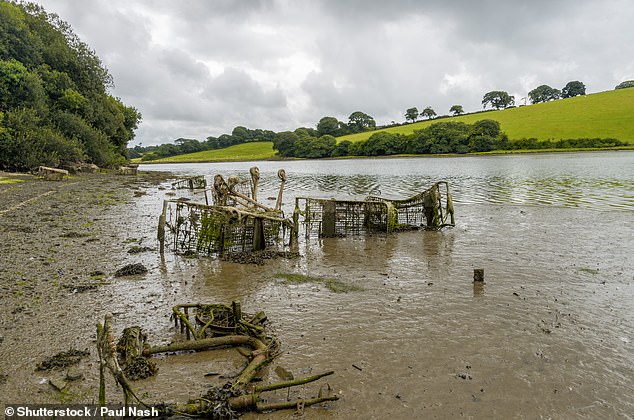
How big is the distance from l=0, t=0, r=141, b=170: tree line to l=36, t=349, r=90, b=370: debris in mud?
40.2 m

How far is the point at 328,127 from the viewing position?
552 feet

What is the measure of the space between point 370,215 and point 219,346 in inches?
461

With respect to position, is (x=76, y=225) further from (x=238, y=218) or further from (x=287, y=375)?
(x=287, y=375)

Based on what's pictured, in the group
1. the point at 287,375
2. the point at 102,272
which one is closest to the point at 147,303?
the point at 102,272

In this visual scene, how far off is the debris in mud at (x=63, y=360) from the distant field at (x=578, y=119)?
361 feet

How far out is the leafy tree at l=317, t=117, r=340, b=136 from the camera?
16825cm

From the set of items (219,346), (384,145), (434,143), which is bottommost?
(219,346)

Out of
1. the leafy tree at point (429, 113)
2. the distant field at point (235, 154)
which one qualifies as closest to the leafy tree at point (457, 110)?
the leafy tree at point (429, 113)

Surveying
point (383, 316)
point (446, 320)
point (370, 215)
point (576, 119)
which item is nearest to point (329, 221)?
point (370, 215)

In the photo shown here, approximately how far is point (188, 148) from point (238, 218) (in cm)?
17221

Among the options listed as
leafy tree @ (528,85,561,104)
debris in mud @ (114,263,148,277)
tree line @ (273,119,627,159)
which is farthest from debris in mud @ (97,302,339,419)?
leafy tree @ (528,85,561,104)

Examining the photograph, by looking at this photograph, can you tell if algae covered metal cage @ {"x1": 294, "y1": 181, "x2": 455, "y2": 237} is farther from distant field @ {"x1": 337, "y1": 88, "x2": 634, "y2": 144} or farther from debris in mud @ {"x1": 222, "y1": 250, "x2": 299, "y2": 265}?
distant field @ {"x1": 337, "y1": 88, "x2": 634, "y2": 144}

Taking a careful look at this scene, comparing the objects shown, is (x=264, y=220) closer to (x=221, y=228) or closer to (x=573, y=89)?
(x=221, y=228)

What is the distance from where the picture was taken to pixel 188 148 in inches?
6806
